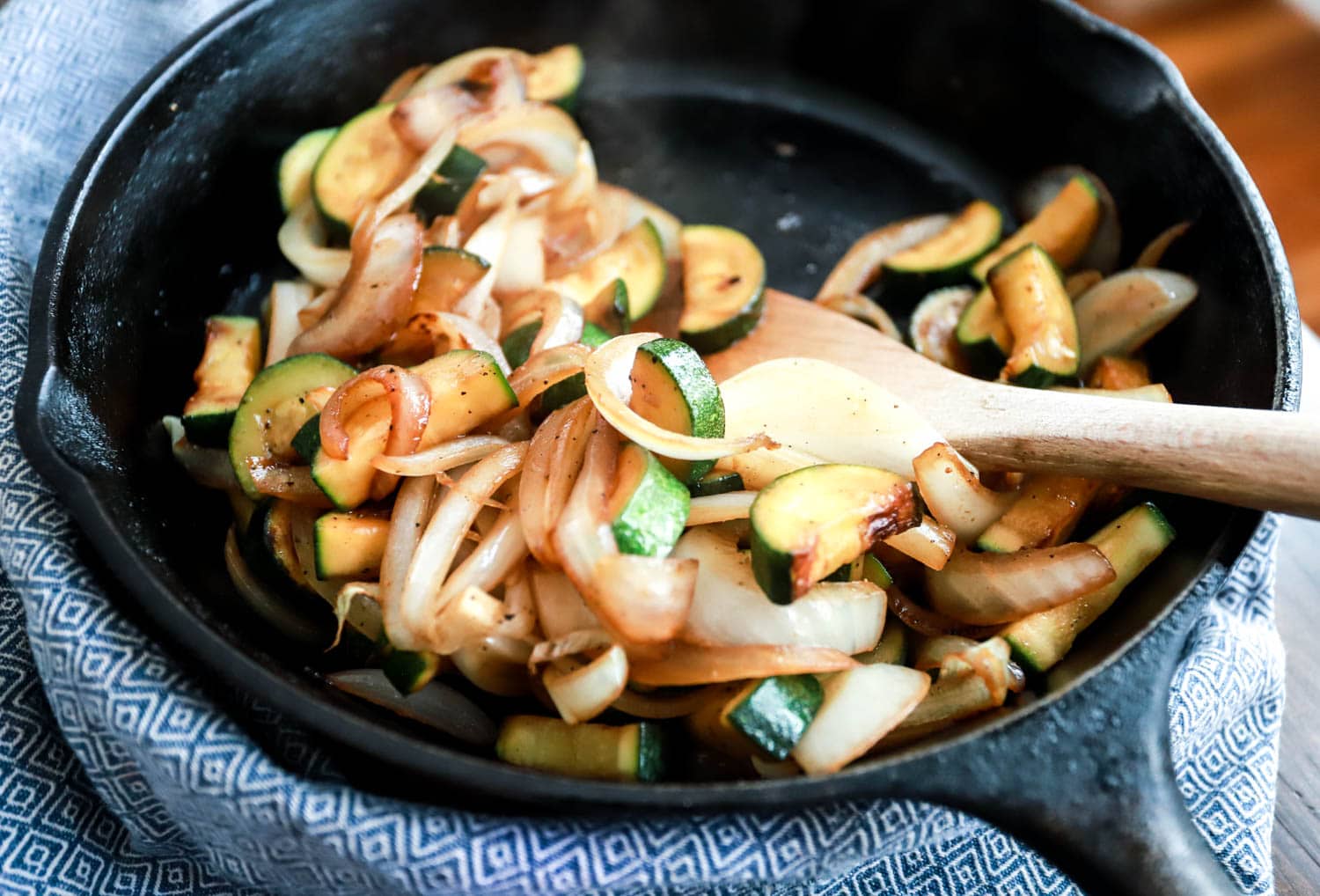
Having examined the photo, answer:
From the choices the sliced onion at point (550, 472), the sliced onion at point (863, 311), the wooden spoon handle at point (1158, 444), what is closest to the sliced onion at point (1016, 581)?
the wooden spoon handle at point (1158, 444)

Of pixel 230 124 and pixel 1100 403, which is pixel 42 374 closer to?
pixel 230 124

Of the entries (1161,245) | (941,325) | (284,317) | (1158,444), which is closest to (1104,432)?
(1158,444)

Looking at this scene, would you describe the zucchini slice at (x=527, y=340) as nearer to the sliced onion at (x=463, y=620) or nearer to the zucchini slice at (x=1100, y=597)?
the sliced onion at (x=463, y=620)

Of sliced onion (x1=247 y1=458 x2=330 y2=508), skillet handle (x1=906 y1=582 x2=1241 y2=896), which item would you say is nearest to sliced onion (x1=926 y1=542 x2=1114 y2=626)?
skillet handle (x1=906 y1=582 x2=1241 y2=896)

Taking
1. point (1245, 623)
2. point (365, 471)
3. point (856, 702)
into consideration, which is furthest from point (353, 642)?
point (1245, 623)

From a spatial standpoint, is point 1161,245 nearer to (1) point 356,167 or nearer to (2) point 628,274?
(2) point 628,274

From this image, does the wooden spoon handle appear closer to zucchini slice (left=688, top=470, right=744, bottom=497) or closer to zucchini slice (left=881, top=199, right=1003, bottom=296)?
zucchini slice (left=688, top=470, right=744, bottom=497)
